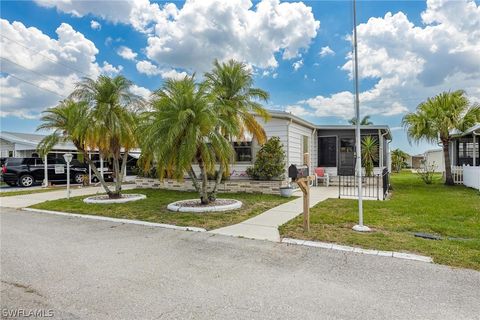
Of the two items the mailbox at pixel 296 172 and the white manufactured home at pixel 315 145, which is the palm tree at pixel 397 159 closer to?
the white manufactured home at pixel 315 145

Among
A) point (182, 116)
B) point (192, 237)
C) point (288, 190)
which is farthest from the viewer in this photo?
point (288, 190)

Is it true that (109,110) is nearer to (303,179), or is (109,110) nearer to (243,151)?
(243,151)

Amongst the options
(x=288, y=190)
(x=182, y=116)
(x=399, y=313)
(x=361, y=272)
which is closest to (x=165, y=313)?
(x=399, y=313)

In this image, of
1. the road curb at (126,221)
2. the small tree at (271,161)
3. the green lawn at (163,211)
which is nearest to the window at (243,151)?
the small tree at (271,161)

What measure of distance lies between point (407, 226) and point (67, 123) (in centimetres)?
1101

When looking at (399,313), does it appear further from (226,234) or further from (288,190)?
(288,190)

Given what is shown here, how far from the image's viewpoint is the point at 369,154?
15.1 metres

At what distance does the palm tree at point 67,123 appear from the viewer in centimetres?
969

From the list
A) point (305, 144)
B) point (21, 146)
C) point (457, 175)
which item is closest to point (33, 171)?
point (21, 146)

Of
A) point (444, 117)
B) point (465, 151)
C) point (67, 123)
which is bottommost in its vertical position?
point (465, 151)

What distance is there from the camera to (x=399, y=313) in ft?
9.20

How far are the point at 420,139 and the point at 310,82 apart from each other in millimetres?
6887

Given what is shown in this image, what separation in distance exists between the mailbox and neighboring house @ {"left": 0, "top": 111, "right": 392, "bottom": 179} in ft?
20.0

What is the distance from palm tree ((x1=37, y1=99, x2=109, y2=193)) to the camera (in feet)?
31.8
